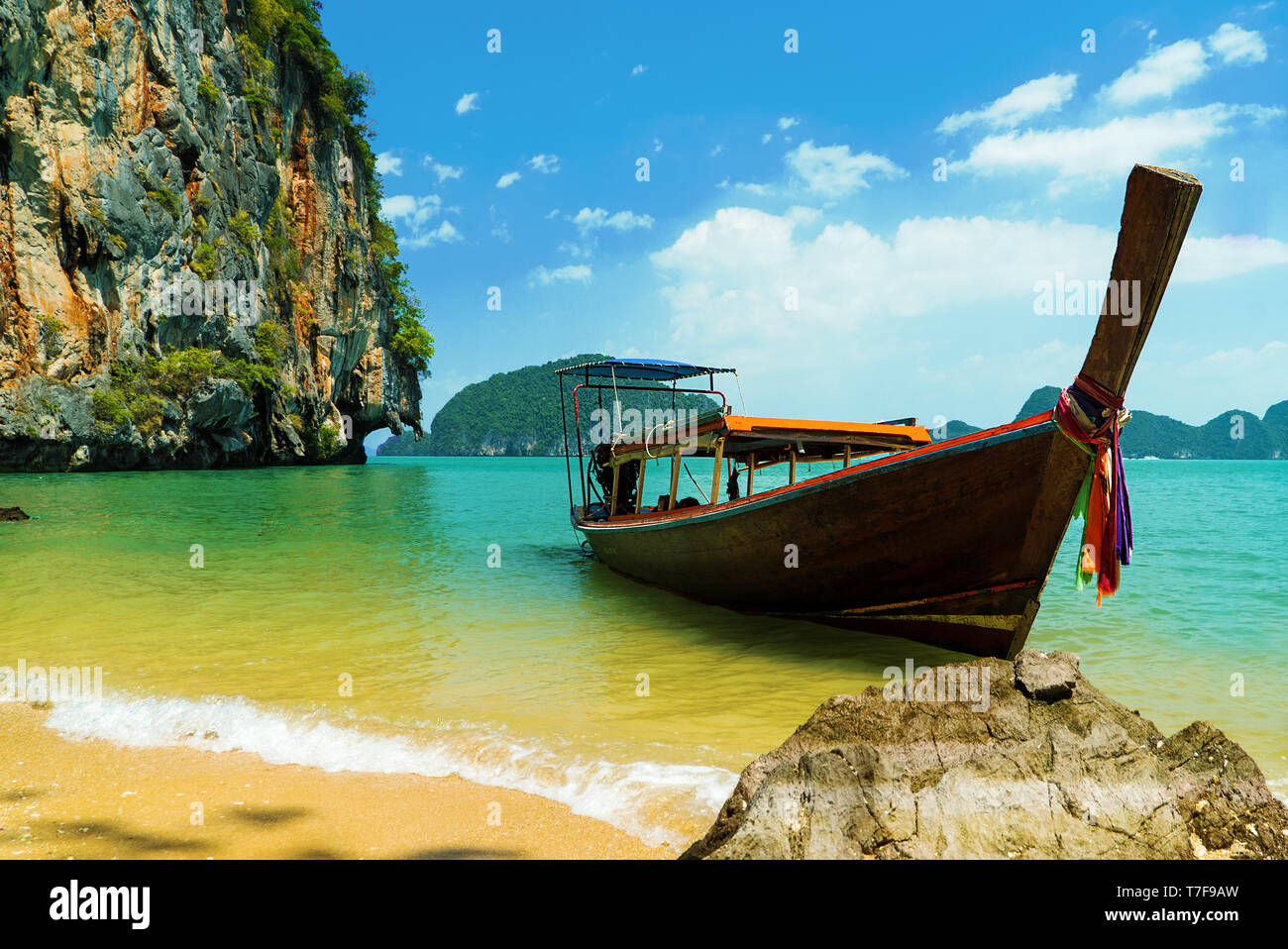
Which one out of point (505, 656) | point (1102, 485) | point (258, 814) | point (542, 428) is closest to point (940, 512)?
point (1102, 485)

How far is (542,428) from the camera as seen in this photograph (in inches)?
5822

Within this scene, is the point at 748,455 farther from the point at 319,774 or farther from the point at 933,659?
the point at 319,774

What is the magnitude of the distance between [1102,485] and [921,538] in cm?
154

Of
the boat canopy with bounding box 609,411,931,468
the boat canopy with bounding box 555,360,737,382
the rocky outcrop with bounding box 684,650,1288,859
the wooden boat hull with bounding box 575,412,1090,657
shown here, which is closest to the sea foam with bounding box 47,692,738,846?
the rocky outcrop with bounding box 684,650,1288,859

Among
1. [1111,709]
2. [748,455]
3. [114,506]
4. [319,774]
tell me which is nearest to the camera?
[1111,709]

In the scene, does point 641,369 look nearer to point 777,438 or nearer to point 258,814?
point 777,438

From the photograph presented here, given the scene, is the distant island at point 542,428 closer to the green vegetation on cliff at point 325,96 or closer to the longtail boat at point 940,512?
the green vegetation on cliff at point 325,96

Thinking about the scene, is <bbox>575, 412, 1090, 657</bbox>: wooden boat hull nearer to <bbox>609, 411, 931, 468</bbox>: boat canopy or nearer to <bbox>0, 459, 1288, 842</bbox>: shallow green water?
<bbox>0, 459, 1288, 842</bbox>: shallow green water

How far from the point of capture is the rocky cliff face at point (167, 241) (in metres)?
25.3

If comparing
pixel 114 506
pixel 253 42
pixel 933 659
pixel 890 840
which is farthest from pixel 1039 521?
pixel 253 42

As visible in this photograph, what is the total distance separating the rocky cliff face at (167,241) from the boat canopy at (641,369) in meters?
24.5

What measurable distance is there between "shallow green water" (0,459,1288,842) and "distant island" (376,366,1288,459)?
118 metres

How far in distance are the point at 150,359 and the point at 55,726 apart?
30.8m

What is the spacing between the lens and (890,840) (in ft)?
8.02
